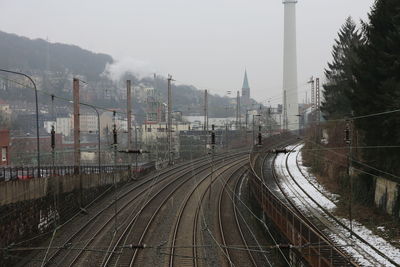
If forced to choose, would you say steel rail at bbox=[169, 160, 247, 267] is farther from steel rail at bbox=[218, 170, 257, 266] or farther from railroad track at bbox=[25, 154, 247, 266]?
railroad track at bbox=[25, 154, 247, 266]

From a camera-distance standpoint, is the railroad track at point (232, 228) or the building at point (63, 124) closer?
the railroad track at point (232, 228)

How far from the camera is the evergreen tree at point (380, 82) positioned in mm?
17453

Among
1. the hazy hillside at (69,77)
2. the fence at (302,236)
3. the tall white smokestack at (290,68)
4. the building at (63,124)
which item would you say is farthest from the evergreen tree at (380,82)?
the hazy hillside at (69,77)

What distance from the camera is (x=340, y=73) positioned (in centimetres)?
3894

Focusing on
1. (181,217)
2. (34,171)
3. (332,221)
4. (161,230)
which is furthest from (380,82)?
(34,171)

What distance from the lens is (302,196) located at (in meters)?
25.7

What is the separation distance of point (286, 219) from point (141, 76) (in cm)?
18343

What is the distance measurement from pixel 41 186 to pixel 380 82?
1745cm

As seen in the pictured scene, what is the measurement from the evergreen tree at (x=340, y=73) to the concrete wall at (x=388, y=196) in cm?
1320

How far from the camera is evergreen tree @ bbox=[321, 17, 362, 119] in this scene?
112 ft

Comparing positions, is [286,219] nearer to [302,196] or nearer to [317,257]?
[317,257]

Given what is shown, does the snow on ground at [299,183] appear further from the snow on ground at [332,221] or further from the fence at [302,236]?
the fence at [302,236]

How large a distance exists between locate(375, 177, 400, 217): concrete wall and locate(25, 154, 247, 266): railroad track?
12.6 m

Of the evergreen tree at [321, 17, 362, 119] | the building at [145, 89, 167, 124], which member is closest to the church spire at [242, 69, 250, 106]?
the building at [145, 89, 167, 124]
